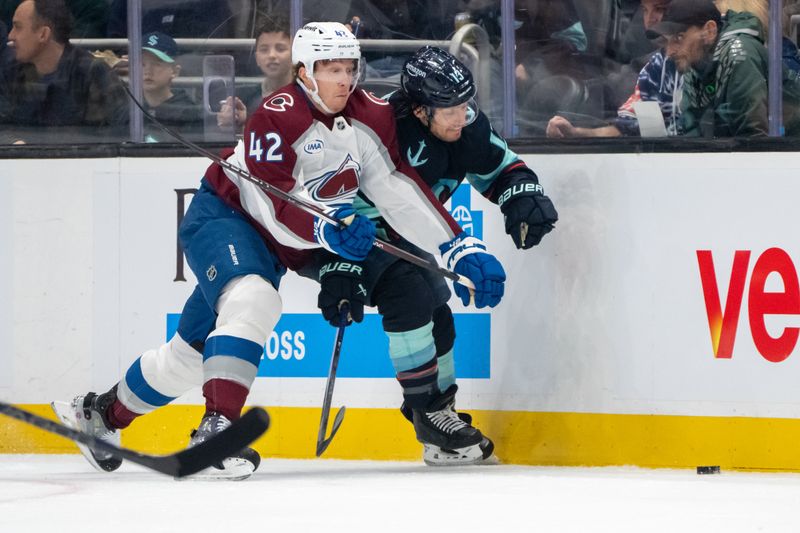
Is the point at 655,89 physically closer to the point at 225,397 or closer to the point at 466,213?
the point at 466,213

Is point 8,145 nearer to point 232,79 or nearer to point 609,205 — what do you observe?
point 232,79

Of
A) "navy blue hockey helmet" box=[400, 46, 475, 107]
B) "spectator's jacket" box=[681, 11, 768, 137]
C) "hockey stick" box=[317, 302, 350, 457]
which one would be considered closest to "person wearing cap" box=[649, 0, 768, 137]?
"spectator's jacket" box=[681, 11, 768, 137]

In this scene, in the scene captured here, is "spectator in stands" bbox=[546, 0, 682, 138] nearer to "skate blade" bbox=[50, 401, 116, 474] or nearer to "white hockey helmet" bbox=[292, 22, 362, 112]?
"white hockey helmet" bbox=[292, 22, 362, 112]

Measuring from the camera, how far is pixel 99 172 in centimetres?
439

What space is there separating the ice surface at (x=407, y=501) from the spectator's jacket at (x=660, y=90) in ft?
2.99

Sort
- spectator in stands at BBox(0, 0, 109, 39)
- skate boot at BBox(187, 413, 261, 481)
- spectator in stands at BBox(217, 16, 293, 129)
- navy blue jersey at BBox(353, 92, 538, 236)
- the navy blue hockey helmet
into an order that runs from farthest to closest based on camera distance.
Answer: spectator in stands at BBox(0, 0, 109, 39) → spectator in stands at BBox(217, 16, 293, 129) → navy blue jersey at BBox(353, 92, 538, 236) → the navy blue hockey helmet → skate boot at BBox(187, 413, 261, 481)

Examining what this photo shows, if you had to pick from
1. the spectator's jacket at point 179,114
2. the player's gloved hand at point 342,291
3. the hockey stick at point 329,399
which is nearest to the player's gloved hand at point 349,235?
the player's gloved hand at point 342,291

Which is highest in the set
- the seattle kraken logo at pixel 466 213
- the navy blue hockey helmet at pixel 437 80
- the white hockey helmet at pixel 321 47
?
the white hockey helmet at pixel 321 47

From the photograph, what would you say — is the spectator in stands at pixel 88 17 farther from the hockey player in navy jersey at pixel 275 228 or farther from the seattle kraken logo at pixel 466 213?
the seattle kraken logo at pixel 466 213

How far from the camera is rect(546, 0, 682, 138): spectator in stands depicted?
400 cm

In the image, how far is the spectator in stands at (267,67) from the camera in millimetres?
4328

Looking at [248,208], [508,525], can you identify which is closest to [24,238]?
[248,208]

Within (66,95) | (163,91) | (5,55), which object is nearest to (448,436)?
(163,91)

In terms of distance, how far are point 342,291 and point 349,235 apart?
0.21m
